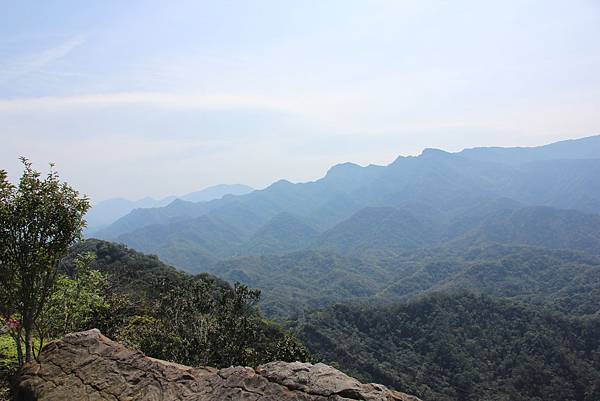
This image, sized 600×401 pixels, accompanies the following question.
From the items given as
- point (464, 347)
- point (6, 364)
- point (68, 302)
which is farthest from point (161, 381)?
point (464, 347)

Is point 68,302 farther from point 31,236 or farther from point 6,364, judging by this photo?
point 31,236

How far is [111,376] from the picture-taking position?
431 inches

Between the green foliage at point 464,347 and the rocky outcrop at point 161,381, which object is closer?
the rocky outcrop at point 161,381

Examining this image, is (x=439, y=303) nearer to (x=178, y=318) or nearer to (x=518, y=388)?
A: (x=518, y=388)

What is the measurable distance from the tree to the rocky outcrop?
276cm

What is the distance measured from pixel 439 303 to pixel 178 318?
10834 cm

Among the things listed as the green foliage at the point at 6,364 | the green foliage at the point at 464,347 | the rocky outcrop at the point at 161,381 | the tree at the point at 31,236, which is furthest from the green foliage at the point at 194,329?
the green foliage at the point at 464,347

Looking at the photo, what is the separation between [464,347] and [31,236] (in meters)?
113

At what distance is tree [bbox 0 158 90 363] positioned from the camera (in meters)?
12.9

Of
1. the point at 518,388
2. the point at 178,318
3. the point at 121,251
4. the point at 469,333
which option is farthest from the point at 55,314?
the point at 469,333

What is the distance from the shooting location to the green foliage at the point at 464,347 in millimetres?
89062

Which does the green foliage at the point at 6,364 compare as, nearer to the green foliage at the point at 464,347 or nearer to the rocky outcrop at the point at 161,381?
the rocky outcrop at the point at 161,381

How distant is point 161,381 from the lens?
1084cm

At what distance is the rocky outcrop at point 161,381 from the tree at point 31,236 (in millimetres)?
2761
